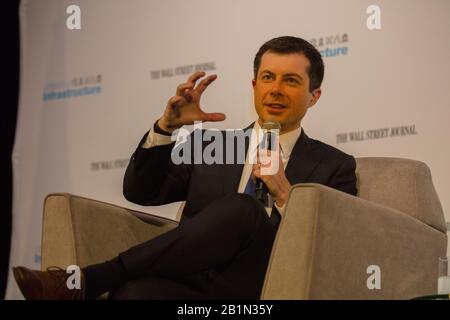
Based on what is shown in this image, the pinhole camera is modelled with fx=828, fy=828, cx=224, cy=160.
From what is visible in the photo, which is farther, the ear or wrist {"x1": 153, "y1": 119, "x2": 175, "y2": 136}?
the ear

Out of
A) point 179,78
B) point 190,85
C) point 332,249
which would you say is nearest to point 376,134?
point 190,85

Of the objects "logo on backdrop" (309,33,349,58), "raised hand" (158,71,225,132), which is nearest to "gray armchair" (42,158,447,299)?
"raised hand" (158,71,225,132)

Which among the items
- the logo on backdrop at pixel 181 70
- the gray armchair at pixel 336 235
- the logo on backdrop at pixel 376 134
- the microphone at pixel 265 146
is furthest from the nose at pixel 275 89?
the logo on backdrop at pixel 181 70

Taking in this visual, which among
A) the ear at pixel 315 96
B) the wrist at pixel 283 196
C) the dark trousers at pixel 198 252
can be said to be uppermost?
the ear at pixel 315 96

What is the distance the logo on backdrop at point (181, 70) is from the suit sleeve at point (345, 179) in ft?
3.58

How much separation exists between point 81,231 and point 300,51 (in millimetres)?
1029

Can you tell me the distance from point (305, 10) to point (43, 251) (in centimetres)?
153

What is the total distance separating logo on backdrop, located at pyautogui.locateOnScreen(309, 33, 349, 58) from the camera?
132 inches

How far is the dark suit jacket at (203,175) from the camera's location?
2.80 m

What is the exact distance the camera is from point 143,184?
2.87 m

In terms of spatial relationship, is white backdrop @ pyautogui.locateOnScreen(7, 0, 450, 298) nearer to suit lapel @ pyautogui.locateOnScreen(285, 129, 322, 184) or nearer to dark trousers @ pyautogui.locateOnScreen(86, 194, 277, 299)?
suit lapel @ pyautogui.locateOnScreen(285, 129, 322, 184)

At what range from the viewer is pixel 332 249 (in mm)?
2186

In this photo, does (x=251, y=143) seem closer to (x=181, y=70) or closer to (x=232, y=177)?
(x=232, y=177)

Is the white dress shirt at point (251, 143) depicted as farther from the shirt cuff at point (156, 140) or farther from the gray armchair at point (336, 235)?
the gray armchair at point (336, 235)
